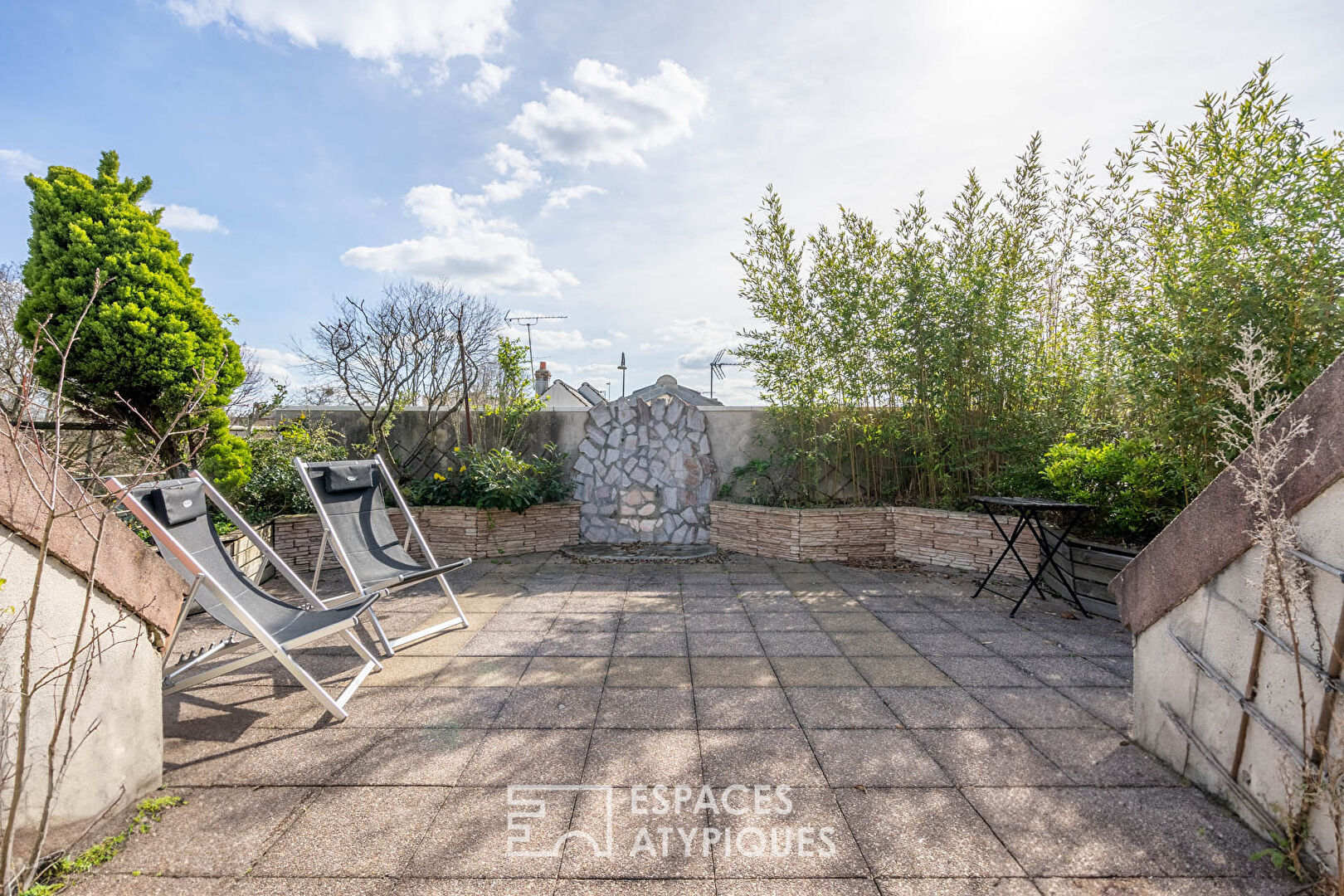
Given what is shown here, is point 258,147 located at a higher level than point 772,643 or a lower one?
higher

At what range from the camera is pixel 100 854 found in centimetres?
161

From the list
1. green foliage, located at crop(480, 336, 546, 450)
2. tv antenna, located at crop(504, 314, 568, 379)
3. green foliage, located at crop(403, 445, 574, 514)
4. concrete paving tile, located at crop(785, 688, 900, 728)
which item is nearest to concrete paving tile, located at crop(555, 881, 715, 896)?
concrete paving tile, located at crop(785, 688, 900, 728)

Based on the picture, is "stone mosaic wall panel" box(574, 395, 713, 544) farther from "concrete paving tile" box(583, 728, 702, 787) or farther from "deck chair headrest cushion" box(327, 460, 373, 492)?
"concrete paving tile" box(583, 728, 702, 787)

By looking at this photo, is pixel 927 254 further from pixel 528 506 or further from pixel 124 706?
pixel 124 706

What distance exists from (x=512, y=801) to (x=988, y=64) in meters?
4.86

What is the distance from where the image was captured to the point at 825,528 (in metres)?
5.46

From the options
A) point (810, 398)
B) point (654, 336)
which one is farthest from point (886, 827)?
point (654, 336)

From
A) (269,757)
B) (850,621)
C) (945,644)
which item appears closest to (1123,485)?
(945,644)

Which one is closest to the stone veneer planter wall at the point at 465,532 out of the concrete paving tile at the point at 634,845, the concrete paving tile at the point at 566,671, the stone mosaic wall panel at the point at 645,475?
the stone mosaic wall panel at the point at 645,475

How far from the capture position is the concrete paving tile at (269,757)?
6.60 ft

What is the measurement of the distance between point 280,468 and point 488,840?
4.81 meters

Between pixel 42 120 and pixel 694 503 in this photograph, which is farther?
pixel 694 503

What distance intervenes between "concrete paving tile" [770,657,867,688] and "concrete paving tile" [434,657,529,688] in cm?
132

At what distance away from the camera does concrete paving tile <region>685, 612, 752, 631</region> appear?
11.9 ft
